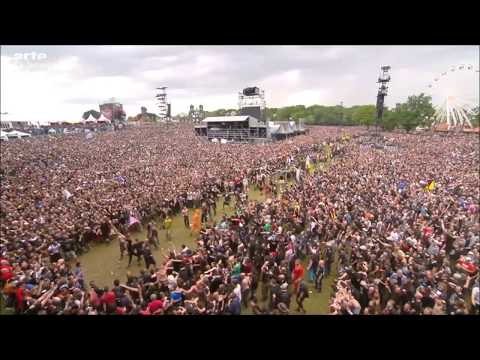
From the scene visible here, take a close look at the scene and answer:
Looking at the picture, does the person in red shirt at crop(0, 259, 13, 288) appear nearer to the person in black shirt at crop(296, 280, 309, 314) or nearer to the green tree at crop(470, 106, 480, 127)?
the person in black shirt at crop(296, 280, 309, 314)

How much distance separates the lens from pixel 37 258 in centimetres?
800

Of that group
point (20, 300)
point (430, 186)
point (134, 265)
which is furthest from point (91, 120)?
point (430, 186)

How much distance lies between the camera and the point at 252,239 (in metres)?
8.49

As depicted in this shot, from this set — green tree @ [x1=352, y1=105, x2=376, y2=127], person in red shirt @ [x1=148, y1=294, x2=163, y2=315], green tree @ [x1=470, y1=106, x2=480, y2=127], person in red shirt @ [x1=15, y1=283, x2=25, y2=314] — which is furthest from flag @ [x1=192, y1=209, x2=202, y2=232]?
green tree @ [x1=352, y1=105, x2=376, y2=127]

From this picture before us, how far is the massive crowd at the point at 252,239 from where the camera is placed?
623 centimetres

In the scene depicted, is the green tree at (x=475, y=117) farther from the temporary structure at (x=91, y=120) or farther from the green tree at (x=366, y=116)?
the temporary structure at (x=91, y=120)

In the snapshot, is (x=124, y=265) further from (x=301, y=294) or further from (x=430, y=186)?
(x=430, y=186)

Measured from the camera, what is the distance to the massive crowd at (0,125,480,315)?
623 centimetres

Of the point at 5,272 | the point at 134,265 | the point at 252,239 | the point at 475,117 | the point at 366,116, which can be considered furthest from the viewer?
the point at 366,116

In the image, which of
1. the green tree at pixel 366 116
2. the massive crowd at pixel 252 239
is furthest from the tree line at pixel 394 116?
the massive crowd at pixel 252 239
